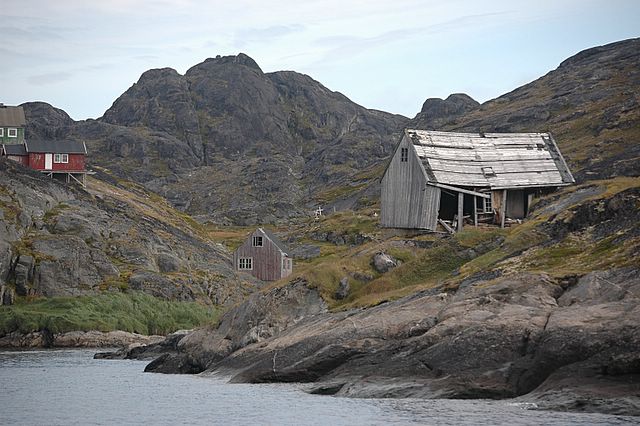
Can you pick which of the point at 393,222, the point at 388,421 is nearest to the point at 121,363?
the point at 393,222

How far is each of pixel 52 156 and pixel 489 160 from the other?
66.0 meters

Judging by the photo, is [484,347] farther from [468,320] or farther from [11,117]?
[11,117]

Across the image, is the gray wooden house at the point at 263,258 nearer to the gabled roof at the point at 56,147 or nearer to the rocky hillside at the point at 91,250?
the rocky hillside at the point at 91,250

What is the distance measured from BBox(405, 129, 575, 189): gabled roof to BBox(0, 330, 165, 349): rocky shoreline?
24864 mm

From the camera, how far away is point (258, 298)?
51.4m

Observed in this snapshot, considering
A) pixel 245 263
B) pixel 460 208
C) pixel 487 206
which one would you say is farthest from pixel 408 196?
pixel 245 263

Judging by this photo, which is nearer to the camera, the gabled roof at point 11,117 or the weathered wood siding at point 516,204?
the weathered wood siding at point 516,204

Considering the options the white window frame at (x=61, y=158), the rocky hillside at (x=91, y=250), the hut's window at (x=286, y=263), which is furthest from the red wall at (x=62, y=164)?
the hut's window at (x=286, y=263)

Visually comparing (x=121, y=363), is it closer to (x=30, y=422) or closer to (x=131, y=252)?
(x=30, y=422)

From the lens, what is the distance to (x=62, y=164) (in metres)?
116

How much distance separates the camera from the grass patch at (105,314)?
75062 mm

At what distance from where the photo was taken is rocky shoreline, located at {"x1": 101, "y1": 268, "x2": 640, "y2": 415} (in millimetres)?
30812

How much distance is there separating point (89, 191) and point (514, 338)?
8858 cm

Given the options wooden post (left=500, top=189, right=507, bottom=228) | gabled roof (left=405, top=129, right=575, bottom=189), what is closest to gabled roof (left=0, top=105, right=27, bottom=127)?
gabled roof (left=405, top=129, right=575, bottom=189)
